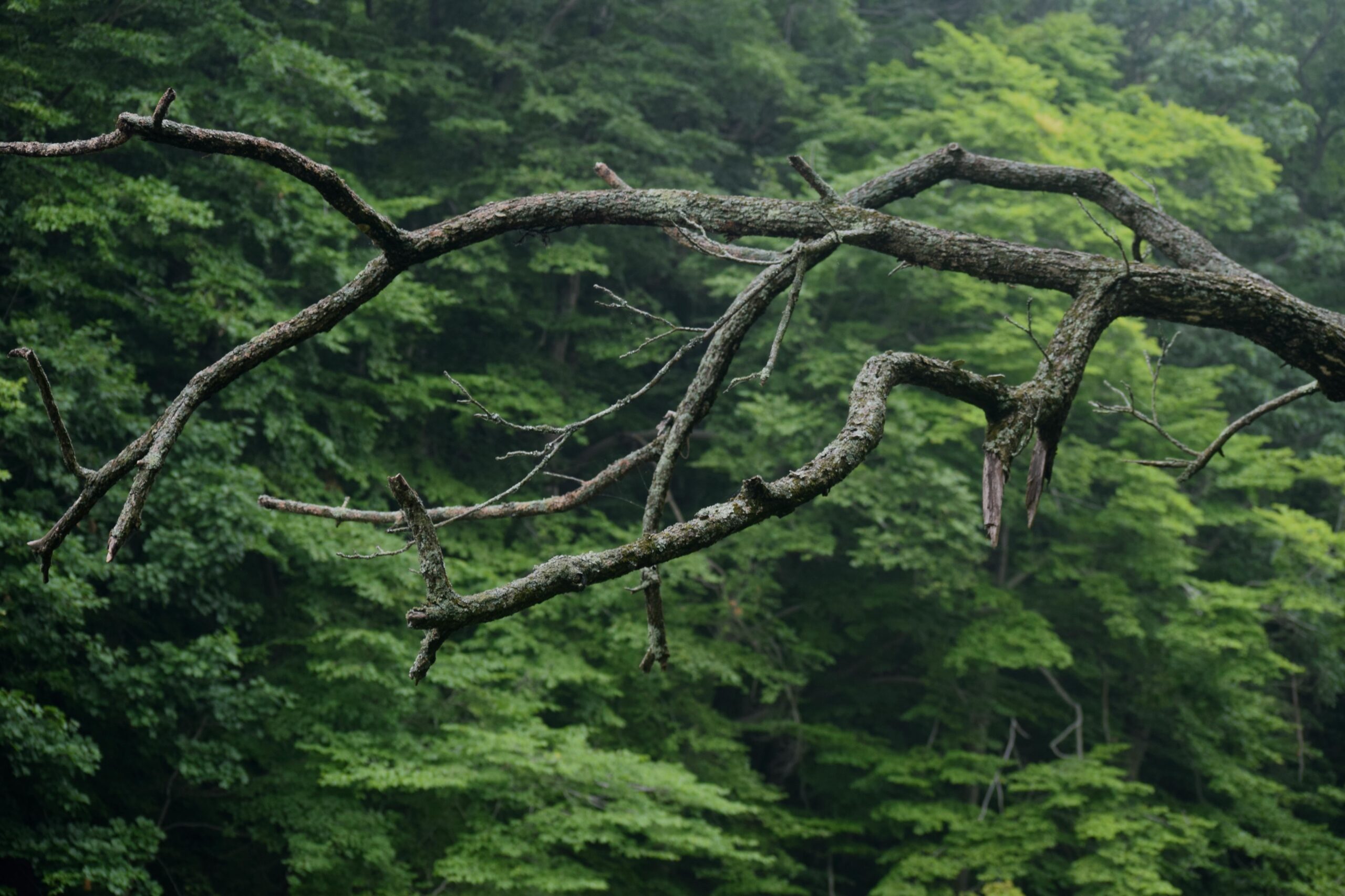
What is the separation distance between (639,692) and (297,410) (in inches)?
148

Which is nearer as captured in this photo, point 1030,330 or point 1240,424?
point 1030,330

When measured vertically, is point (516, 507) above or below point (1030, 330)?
below

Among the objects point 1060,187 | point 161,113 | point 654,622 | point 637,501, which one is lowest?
point 637,501

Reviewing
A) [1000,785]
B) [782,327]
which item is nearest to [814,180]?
[782,327]

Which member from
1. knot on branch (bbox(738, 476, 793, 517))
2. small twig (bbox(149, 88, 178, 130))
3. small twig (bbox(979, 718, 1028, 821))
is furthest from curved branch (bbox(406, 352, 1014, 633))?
small twig (bbox(979, 718, 1028, 821))

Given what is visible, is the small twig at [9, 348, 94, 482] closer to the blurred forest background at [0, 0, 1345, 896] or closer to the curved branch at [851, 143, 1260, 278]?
the curved branch at [851, 143, 1260, 278]

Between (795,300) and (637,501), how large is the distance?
781cm

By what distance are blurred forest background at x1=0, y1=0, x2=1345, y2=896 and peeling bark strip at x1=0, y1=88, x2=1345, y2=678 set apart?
105 inches

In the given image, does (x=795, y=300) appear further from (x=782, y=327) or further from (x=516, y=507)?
(x=516, y=507)

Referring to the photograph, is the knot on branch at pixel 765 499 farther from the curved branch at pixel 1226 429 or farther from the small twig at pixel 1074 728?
the small twig at pixel 1074 728

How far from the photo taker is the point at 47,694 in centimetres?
675

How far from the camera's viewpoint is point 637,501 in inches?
395

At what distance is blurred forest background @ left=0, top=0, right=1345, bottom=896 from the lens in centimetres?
676

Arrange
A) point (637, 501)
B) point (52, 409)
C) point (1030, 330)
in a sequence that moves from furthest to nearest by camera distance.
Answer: point (637, 501)
point (1030, 330)
point (52, 409)
